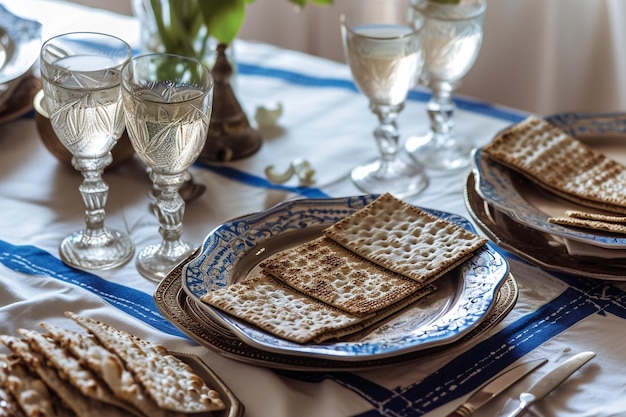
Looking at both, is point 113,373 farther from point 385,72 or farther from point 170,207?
point 385,72

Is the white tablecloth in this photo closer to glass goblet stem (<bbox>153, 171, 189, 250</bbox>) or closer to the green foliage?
glass goblet stem (<bbox>153, 171, 189, 250</bbox>)

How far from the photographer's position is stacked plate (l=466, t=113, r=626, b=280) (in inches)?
41.8

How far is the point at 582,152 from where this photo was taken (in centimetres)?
129

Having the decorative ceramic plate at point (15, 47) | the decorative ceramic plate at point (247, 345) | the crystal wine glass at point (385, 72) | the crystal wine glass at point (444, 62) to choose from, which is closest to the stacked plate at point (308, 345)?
the decorative ceramic plate at point (247, 345)

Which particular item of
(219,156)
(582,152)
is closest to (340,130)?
(219,156)

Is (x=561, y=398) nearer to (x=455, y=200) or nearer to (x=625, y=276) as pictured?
(x=625, y=276)

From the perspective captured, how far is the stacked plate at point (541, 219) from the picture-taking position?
106cm

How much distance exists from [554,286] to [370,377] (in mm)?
319

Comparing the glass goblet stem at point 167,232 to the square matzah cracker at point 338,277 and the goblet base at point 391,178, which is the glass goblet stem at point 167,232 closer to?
the square matzah cracker at point 338,277

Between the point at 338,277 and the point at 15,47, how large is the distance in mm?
777

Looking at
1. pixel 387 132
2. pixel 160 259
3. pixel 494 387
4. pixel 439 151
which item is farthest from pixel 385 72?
pixel 494 387

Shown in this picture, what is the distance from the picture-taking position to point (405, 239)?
106 cm

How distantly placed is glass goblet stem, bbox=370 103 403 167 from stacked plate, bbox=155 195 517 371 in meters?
0.26

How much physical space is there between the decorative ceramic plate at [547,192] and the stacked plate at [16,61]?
0.76 m
